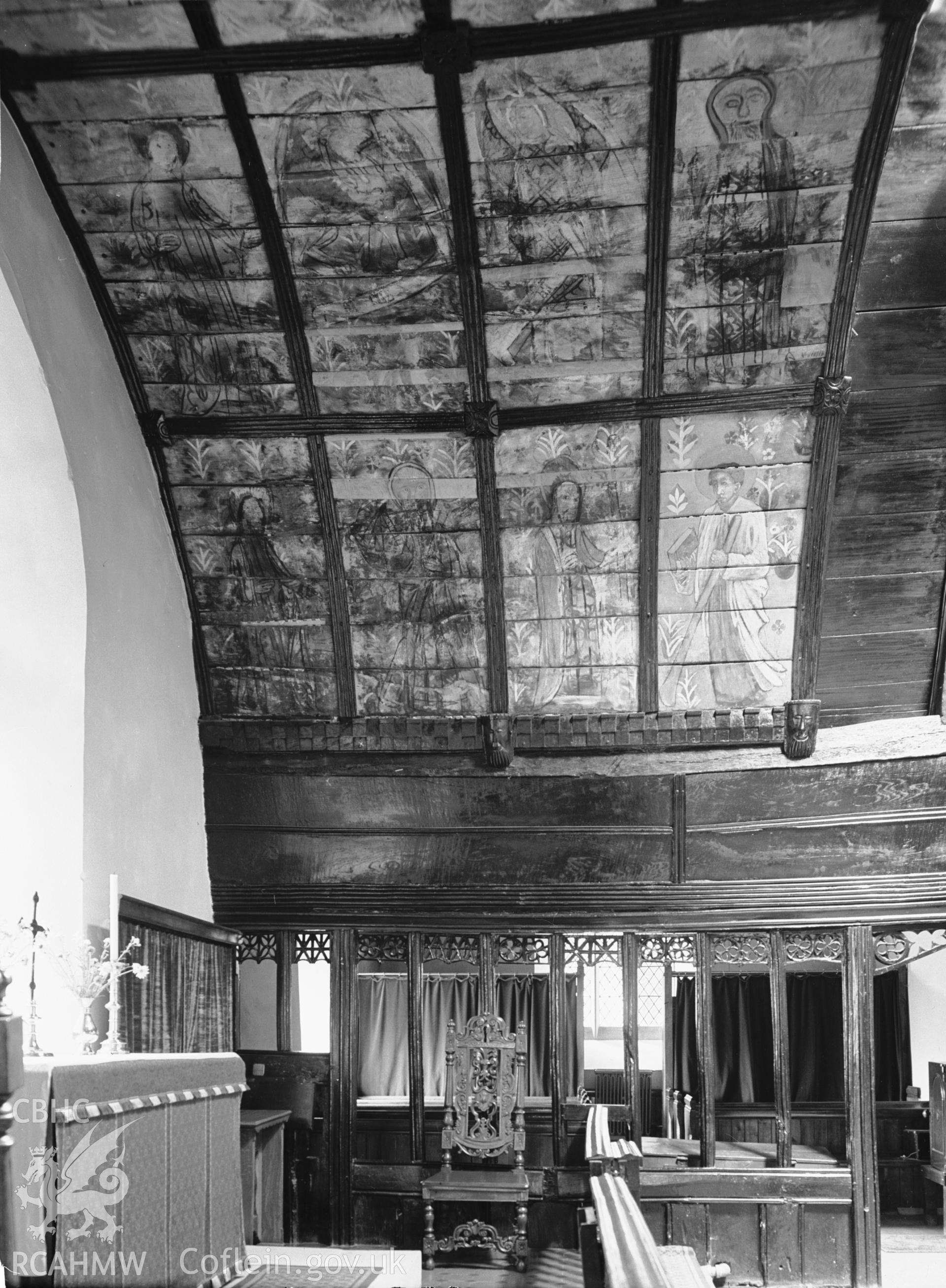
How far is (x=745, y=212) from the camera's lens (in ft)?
22.9

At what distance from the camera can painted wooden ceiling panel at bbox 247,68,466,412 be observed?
6492 mm

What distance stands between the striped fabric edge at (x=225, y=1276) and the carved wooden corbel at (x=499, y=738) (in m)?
4.07

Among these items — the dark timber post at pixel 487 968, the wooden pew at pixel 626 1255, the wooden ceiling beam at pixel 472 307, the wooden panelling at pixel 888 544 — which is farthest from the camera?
the dark timber post at pixel 487 968

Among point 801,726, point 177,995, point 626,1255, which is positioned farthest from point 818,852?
point 626,1255

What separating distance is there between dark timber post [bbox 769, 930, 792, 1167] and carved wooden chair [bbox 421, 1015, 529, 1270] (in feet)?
5.46

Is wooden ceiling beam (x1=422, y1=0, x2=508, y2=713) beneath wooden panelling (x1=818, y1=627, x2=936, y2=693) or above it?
above

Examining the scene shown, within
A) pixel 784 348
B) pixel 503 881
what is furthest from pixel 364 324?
pixel 503 881

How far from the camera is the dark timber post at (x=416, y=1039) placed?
8391mm

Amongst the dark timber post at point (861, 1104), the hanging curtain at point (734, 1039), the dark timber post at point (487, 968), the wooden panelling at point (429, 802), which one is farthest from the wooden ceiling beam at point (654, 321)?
the hanging curtain at point (734, 1039)

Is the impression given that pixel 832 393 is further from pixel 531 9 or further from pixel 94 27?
pixel 94 27

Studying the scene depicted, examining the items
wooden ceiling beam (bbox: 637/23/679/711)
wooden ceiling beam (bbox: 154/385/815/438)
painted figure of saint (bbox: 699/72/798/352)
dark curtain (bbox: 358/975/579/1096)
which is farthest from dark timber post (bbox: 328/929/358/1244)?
painted figure of saint (bbox: 699/72/798/352)

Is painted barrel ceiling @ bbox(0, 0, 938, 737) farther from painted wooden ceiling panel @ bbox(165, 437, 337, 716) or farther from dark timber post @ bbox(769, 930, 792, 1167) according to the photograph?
dark timber post @ bbox(769, 930, 792, 1167)

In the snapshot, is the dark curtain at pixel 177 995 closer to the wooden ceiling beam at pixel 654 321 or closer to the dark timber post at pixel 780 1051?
the wooden ceiling beam at pixel 654 321

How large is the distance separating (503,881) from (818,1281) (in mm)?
3183
